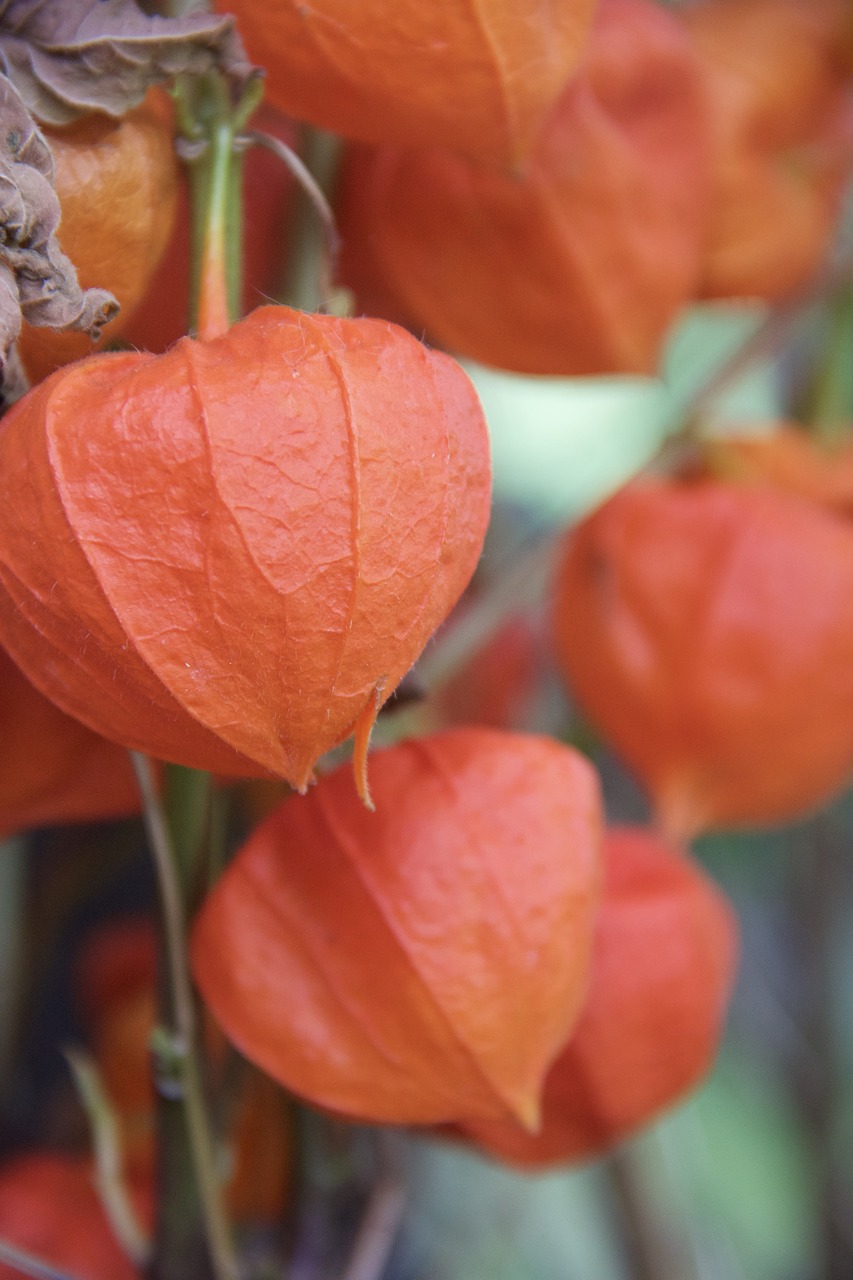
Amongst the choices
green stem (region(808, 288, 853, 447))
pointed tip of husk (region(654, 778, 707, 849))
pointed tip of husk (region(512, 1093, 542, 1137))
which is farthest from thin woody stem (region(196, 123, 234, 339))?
green stem (region(808, 288, 853, 447))

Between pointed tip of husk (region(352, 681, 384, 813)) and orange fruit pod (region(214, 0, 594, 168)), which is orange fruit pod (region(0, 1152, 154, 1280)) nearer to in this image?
pointed tip of husk (region(352, 681, 384, 813))

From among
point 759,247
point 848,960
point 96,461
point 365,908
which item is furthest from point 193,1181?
point 848,960

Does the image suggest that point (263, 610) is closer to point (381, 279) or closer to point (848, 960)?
point (381, 279)

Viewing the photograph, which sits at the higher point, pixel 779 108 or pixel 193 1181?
pixel 779 108

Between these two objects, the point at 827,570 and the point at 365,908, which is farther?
the point at 827,570

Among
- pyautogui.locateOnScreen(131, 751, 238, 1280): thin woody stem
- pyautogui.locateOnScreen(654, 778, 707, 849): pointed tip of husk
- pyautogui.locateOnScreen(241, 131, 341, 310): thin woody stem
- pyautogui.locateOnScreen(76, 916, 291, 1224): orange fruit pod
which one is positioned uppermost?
pyautogui.locateOnScreen(241, 131, 341, 310): thin woody stem

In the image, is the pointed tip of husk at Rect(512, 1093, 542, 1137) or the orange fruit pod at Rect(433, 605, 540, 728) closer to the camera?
the pointed tip of husk at Rect(512, 1093, 542, 1137)

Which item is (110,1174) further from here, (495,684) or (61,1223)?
(495,684)
